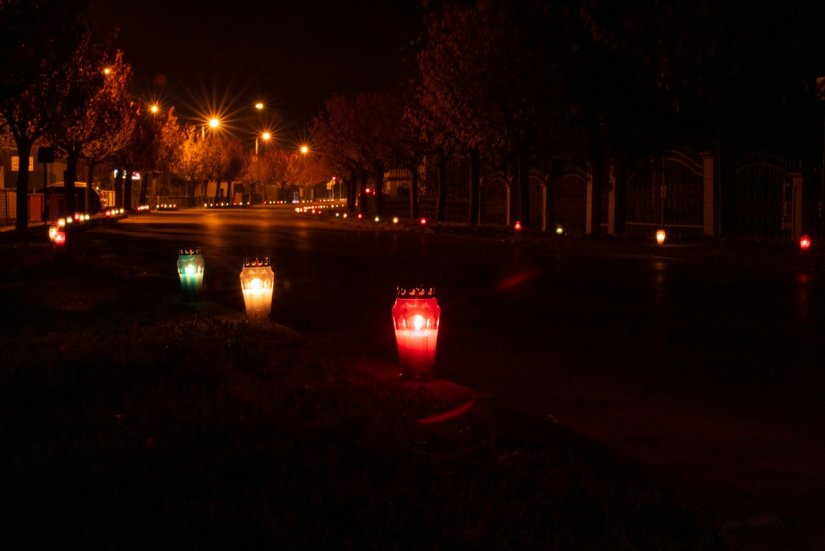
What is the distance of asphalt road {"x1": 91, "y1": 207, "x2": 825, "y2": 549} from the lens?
679 centimetres

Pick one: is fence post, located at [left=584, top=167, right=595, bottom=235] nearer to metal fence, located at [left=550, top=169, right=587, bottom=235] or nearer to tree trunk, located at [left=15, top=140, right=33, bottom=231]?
metal fence, located at [left=550, top=169, right=587, bottom=235]

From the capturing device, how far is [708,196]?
1280 inches

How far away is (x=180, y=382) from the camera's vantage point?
878 cm

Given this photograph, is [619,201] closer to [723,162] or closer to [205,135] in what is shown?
[723,162]

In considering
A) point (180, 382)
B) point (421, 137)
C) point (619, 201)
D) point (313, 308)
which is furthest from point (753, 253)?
point (421, 137)

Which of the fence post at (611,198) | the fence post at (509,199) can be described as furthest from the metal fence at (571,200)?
the fence post at (509,199)

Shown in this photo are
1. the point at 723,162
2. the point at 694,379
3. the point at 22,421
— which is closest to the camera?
the point at 22,421

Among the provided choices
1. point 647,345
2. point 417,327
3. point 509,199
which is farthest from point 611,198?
point 417,327

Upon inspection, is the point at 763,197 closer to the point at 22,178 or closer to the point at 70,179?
the point at 22,178

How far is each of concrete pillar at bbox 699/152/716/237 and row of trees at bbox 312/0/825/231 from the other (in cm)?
98

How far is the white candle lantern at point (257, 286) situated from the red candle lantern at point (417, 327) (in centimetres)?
397

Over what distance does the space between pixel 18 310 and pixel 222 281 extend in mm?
5996

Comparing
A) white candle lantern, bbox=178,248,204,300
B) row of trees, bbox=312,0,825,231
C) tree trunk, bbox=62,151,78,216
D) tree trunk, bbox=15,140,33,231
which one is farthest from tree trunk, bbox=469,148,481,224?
white candle lantern, bbox=178,248,204,300

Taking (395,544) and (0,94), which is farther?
(0,94)
